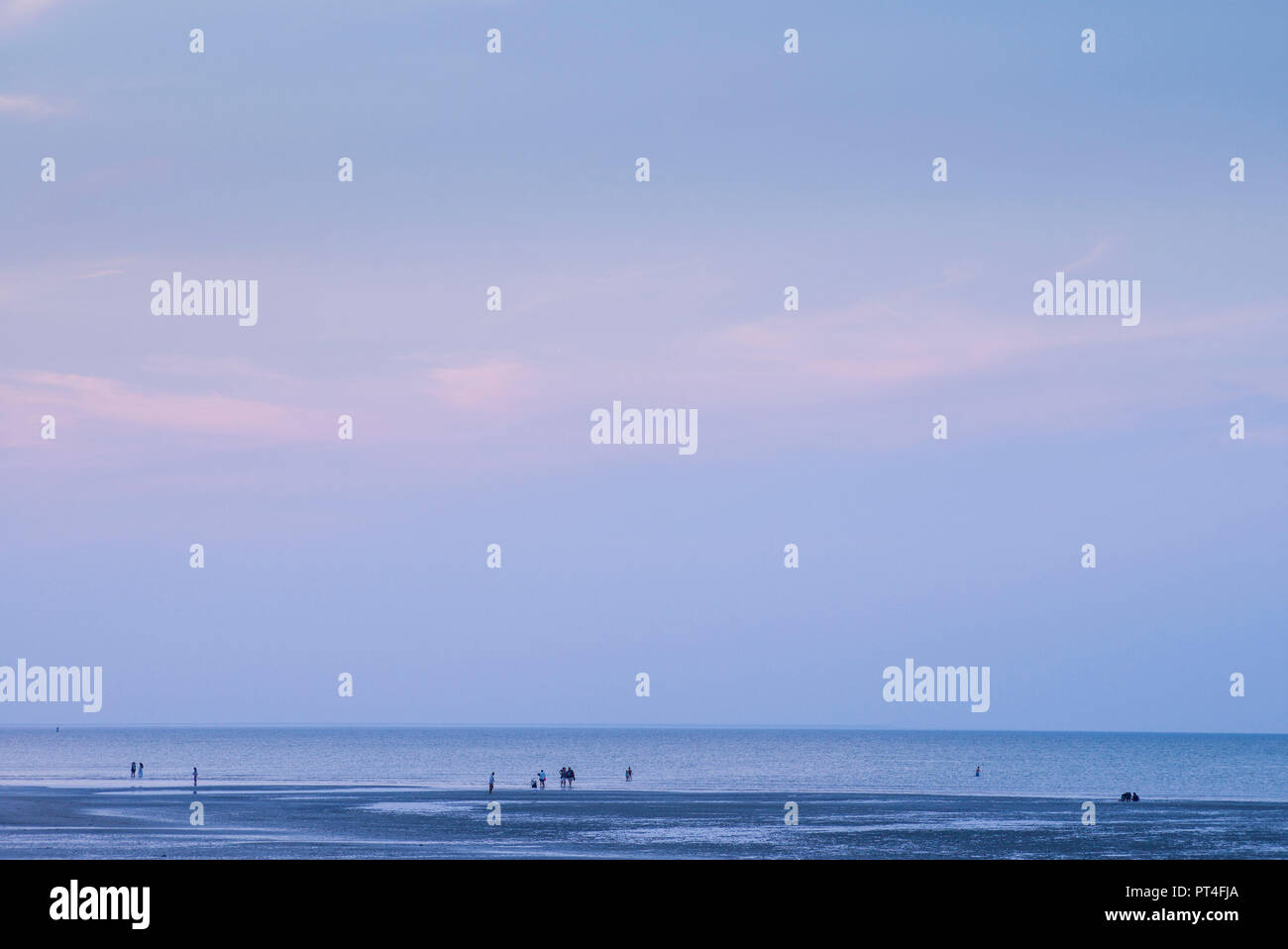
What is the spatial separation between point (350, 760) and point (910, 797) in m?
93.6

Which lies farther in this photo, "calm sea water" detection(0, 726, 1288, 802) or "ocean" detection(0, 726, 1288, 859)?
"calm sea water" detection(0, 726, 1288, 802)

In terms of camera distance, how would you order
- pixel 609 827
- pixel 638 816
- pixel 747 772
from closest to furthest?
pixel 609 827
pixel 638 816
pixel 747 772

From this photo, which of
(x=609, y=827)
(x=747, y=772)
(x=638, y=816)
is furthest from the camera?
(x=747, y=772)

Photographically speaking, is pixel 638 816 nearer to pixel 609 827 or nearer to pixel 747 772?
pixel 609 827

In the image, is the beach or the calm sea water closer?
the beach

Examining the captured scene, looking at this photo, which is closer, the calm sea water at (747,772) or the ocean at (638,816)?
the ocean at (638,816)

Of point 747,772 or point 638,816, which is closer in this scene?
point 638,816

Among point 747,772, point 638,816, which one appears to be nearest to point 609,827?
point 638,816

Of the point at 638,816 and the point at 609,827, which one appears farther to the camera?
the point at 638,816

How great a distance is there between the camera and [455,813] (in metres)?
64.0

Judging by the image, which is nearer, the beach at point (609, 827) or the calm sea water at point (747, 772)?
the beach at point (609, 827)
